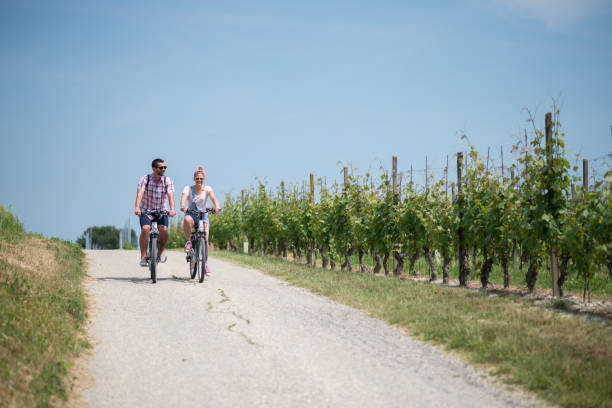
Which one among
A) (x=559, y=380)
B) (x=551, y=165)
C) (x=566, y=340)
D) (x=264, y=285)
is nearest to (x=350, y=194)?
(x=264, y=285)

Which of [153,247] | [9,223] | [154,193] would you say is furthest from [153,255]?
[9,223]

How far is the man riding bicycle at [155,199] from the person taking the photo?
29.0 feet

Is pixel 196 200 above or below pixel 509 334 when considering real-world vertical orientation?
above

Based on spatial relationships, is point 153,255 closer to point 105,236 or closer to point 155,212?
point 155,212

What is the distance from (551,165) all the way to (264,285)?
15.6 feet

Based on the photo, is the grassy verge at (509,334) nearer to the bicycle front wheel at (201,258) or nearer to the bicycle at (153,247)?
the bicycle front wheel at (201,258)

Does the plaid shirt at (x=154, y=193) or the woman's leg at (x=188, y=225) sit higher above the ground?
the plaid shirt at (x=154, y=193)

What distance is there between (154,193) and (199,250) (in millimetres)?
1163

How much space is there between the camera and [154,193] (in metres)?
8.96

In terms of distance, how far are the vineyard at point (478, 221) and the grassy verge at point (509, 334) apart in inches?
49.1

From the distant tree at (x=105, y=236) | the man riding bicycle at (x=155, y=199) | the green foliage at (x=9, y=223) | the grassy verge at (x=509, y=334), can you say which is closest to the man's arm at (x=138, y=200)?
the man riding bicycle at (x=155, y=199)

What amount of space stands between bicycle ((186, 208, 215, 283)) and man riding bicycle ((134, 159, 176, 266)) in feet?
1.67

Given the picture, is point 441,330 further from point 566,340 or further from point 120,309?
point 120,309

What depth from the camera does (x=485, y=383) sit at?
4402mm
